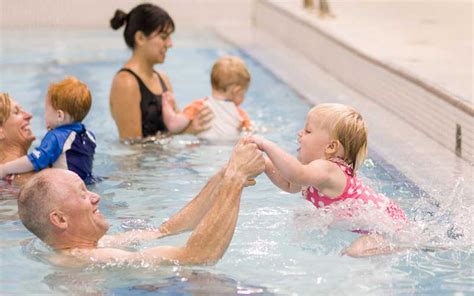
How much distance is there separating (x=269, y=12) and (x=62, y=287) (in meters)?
8.17

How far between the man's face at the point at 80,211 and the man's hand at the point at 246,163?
1.68 feet

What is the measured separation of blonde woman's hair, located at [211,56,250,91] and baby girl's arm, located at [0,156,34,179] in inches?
66.5

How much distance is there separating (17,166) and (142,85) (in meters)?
1.44

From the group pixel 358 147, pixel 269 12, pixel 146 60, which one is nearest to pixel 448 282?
pixel 358 147

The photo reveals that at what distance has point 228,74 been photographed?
6.84 metres

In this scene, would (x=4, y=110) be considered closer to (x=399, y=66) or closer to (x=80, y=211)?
(x=80, y=211)

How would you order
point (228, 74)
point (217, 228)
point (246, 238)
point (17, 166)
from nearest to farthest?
1. point (217, 228)
2. point (246, 238)
3. point (17, 166)
4. point (228, 74)

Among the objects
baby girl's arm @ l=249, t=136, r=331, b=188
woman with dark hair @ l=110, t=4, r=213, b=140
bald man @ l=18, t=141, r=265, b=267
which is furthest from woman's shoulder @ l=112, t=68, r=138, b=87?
bald man @ l=18, t=141, r=265, b=267

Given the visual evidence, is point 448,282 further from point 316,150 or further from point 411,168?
point 411,168

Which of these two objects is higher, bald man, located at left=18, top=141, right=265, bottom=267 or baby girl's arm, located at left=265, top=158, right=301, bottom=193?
bald man, located at left=18, top=141, right=265, bottom=267

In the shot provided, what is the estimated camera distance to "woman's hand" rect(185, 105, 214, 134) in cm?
Answer: 682

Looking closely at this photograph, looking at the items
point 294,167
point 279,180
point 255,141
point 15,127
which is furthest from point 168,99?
point 255,141

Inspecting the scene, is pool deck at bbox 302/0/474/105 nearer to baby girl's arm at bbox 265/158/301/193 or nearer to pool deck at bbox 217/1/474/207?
pool deck at bbox 217/1/474/207

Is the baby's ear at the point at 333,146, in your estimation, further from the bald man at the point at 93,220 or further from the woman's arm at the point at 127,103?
the woman's arm at the point at 127,103
